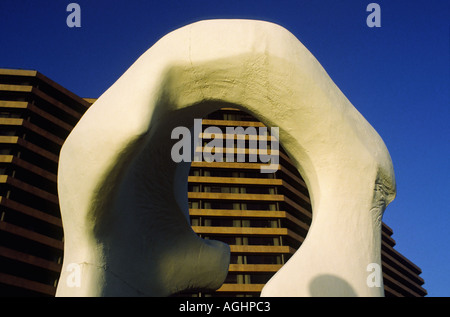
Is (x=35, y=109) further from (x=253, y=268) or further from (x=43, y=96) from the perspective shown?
(x=253, y=268)

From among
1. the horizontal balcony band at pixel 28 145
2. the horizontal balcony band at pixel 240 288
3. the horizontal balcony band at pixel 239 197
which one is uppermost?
the horizontal balcony band at pixel 28 145

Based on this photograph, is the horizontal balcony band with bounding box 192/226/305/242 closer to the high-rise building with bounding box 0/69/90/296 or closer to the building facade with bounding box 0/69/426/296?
the building facade with bounding box 0/69/426/296

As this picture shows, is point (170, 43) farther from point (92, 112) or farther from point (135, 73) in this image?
point (92, 112)

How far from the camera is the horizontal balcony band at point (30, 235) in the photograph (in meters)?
33.1

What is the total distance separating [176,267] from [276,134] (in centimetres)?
301

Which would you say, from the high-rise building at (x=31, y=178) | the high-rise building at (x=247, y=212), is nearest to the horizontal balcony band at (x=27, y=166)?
the high-rise building at (x=31, y=178)

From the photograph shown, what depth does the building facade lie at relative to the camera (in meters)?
34.8

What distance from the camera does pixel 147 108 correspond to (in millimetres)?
5574

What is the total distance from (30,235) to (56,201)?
473cm

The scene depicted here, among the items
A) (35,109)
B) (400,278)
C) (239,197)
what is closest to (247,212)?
(239,197)

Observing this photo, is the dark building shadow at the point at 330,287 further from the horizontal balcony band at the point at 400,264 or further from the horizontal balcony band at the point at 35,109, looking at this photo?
the horizontal balcony band at the point at 400,264

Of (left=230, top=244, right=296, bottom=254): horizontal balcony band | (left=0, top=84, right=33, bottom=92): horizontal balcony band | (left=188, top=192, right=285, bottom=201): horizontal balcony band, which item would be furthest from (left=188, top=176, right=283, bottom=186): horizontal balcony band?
(left=0, top=84, right=33, bottom=92): horizontal balcony band

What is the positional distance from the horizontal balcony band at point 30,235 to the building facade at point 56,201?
8 centimetres
